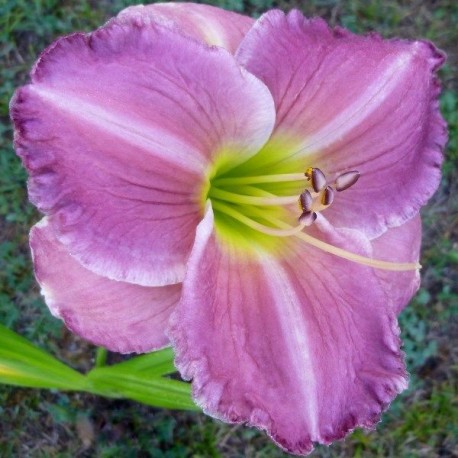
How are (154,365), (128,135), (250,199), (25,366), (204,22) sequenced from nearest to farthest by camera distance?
(128,135) < (250,199) < (204,22) < (25,366) < (154,365)

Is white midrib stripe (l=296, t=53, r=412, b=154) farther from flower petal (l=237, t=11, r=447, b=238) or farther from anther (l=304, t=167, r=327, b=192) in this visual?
anther (l=304, t=167, r=327, b=192)

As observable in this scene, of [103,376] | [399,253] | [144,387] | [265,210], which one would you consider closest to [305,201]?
[265,210]

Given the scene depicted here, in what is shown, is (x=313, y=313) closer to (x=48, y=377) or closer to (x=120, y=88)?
(x=120, y=88)

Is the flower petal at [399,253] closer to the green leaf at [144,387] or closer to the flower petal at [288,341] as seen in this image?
the flower petal at [288,341]

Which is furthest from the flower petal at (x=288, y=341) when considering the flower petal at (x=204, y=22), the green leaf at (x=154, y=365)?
the green leaf at (x=154, y=365)

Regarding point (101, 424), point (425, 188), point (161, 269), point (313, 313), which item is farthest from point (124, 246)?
point (101, 424)

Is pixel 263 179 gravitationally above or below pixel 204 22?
below

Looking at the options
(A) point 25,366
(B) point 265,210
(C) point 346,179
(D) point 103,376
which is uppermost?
(C) point 346,179

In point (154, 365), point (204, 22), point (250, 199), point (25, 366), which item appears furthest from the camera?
point (154, 365)

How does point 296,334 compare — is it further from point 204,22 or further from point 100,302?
point 204,22
